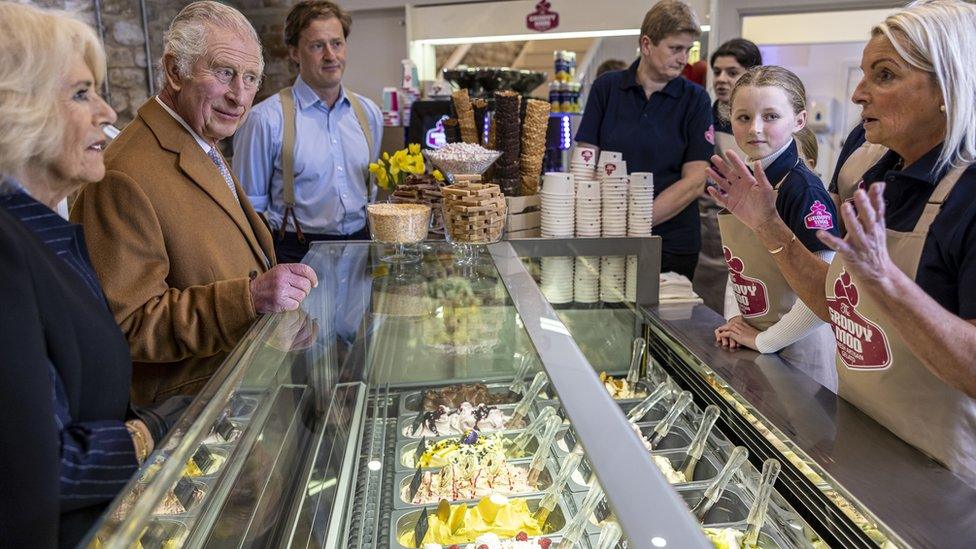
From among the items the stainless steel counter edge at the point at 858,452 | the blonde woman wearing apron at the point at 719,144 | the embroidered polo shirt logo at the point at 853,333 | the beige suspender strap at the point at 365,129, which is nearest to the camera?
the stainless steel counter edge at the point at 858,452

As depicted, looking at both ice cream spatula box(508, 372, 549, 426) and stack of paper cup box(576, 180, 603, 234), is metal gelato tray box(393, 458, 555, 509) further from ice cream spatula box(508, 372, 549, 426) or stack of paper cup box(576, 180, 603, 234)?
stack of paper cup box(576, 180, 603, 234)

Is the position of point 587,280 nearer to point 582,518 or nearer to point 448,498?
point 448,498

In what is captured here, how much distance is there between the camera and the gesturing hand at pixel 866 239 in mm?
1229

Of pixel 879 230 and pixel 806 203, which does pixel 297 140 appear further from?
pixel 879 230

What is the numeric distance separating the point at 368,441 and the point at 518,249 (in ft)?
2.80

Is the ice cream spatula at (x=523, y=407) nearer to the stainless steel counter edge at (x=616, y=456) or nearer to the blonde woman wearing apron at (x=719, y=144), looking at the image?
the stainless steel counter edge at (x=616, y=456)

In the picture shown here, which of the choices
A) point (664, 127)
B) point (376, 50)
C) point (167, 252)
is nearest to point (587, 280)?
point (664, 127)

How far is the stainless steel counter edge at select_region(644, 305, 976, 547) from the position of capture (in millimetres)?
1180

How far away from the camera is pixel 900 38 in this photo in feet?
4.75

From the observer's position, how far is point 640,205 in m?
2.50

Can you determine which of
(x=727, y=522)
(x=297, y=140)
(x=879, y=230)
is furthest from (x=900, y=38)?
(x=297, y=140)

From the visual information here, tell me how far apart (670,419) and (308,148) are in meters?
2.19

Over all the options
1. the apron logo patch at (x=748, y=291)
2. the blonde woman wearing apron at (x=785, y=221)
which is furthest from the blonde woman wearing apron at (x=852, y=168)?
the apron logo patch at (x=748, y=291)

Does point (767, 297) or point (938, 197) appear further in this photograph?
point (767, 297)
